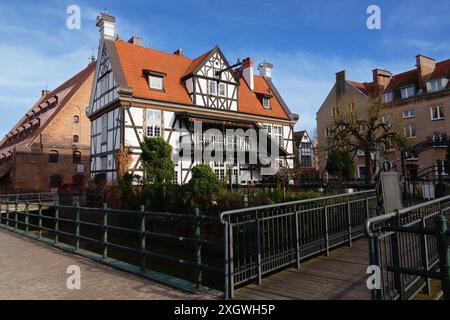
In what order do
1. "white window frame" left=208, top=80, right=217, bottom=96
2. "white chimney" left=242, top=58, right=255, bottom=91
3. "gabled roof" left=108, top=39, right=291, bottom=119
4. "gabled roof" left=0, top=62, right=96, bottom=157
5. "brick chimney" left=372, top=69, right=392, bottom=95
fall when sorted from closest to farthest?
"gabled roof" left=108, top=39, right=291, bottom=119, "white window frame" left=208, top=80, right=217, bottom=96, "white chimney" left=242, top=58, right=255, bottom=91, "gabled roof" left=0, top=62, right=96, bottom=157, "brick chimney" left=372, top=69, right=392, bottom=95

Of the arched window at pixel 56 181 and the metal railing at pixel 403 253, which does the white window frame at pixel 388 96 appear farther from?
the metal railing at pixel 403 253

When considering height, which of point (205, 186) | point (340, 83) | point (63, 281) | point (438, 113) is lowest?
point (63, 281)

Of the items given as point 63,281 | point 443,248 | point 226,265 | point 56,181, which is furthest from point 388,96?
point 63,281

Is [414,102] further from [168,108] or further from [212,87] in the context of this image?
[168,108]

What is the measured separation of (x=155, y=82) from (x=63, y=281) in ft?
64.4

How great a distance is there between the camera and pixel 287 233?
6621 mm

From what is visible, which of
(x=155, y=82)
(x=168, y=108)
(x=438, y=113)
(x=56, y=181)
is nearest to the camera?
(x=168, y=108)

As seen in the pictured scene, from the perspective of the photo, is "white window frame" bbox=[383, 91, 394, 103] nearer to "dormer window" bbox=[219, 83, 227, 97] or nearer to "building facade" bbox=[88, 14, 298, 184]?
"building facade" bbox=[88, 14, 298, 184]

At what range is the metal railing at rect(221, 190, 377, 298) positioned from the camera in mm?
5211

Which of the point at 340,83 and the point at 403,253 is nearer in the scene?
the point at 403,253

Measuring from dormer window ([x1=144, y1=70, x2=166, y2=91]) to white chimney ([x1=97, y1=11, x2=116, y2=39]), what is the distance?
4.09m

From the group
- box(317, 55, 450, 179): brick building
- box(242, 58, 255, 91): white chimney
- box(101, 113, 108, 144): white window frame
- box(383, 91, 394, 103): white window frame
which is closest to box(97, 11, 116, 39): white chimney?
box(101, 113, 108, 144): white window frame
